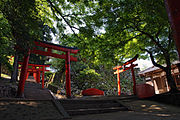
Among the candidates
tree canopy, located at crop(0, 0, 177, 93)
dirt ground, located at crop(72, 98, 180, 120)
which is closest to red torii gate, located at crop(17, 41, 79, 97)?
tree canopy, located at crop(0, 0, 177, 93)

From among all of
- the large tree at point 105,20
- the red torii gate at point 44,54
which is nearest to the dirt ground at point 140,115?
the large tree at point 105,20

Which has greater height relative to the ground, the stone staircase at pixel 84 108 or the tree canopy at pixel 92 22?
the tree canopy at pixel 92 22

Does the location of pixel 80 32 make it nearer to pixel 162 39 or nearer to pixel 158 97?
pixel 162 39

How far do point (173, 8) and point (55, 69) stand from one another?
18.6m

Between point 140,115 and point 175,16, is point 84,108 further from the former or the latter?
point 175,16

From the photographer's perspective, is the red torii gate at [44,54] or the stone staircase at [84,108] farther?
the red torii gate at [44,54]

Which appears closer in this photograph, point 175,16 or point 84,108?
point 175,16

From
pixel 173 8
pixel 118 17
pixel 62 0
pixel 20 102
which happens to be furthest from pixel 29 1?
pixel 173 8

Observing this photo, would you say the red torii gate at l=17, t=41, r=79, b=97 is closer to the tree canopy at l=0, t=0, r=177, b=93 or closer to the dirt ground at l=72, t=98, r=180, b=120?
the tree canopy at l=0, t=0, r=177, b=93

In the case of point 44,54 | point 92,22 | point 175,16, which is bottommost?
point 175,16

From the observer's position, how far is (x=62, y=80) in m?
18.2

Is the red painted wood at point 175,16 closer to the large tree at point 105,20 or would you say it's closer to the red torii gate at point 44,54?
the large tree at point 105,20

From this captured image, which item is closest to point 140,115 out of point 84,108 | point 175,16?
point 84,108

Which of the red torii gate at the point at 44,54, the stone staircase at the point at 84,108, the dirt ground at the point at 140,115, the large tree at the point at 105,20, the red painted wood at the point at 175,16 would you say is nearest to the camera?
the red painted wood at the point at 175,16
